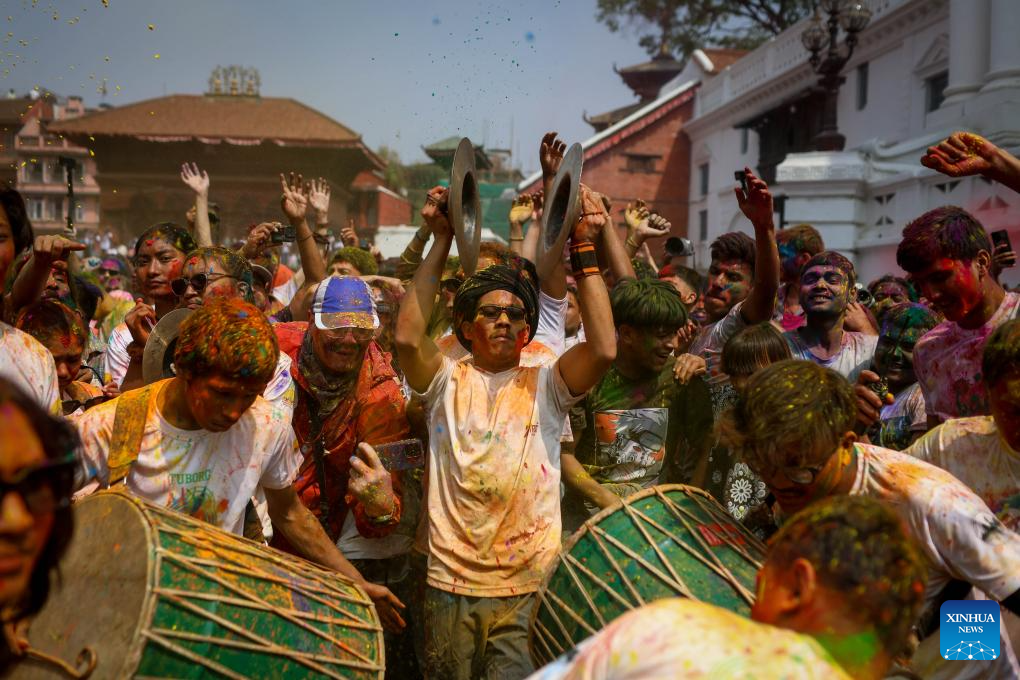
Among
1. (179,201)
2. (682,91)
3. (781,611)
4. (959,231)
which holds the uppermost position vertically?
(682,91)

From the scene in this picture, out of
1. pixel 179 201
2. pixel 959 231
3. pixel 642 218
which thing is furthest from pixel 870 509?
pixel 179 201

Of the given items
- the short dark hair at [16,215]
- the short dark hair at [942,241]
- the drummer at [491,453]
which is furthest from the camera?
the short dark hair at [942,241]

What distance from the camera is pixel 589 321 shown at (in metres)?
3.74

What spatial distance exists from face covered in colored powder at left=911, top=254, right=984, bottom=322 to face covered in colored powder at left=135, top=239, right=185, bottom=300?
3.91 m

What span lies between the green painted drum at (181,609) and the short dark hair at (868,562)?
61.6 inches

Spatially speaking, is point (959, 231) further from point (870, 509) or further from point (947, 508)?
point (870, 509)

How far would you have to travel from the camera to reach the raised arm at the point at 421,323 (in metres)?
3.81

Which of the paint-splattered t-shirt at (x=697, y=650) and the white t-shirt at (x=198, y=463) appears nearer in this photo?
the paint-splattered t-shirt at (x=697, y=650)

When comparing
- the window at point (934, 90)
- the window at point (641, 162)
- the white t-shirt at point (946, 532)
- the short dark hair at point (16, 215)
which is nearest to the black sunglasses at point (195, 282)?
the short dark hair at point (16, 215)

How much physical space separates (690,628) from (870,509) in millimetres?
480

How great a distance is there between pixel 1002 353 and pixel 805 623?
5.30ft

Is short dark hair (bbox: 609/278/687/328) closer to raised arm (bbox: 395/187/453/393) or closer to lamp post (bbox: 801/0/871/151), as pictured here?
raised arm (bbox: 395/187/453/393)

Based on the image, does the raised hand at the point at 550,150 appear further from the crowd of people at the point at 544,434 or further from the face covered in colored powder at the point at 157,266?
the face covered in colored powder at the point at 157,266

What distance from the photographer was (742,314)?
523 cm
